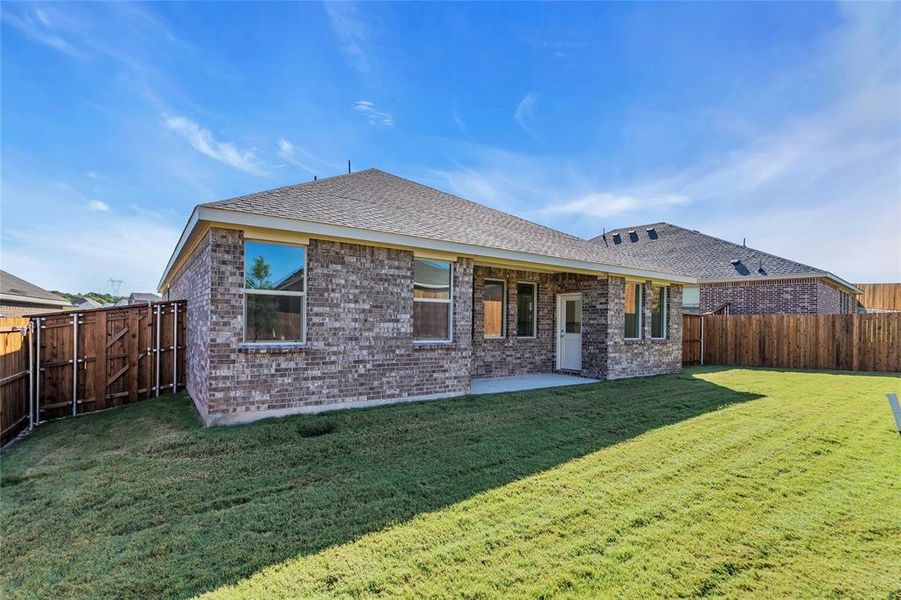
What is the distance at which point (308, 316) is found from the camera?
6.89m

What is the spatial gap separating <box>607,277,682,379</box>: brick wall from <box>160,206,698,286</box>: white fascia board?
0.92 m

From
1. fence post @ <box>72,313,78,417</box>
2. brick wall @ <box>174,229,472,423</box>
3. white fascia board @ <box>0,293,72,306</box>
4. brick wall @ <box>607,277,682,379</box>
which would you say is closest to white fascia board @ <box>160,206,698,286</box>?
brick wall @ <box>174,229,472,423</box>

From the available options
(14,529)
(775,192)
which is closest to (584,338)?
(775,192)

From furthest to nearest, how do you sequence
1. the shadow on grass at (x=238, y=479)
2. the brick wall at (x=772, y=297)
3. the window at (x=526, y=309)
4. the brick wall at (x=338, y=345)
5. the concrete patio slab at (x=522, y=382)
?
1. the brick wall at (x=772, y=297)
2. the window at (x=526, y=309)
3. the concrete patio slab at (x=522, y=382)
4. the brick wall at (x=338, y=345)
5. the shadow on grass at (x=238, y=479)

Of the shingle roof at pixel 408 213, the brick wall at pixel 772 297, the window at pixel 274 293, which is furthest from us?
the brick wall at pixel 772 297

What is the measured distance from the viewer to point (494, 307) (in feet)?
36.6

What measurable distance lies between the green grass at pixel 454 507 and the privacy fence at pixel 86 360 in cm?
100

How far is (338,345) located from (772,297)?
63.0ft

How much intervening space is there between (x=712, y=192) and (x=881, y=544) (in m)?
15.2

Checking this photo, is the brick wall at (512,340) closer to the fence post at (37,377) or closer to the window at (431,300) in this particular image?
the window at (431,300)

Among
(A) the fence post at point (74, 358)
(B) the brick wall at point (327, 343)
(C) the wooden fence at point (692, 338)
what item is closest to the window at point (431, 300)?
(B) the brick wall at point (327, 343)

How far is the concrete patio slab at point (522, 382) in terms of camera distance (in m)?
9.35

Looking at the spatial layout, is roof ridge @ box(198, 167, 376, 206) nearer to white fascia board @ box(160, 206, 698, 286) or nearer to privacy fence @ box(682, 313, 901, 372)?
white fascia board @ box(160, 206, 698, 286)

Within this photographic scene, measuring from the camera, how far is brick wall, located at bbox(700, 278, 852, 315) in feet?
A: 56.7
